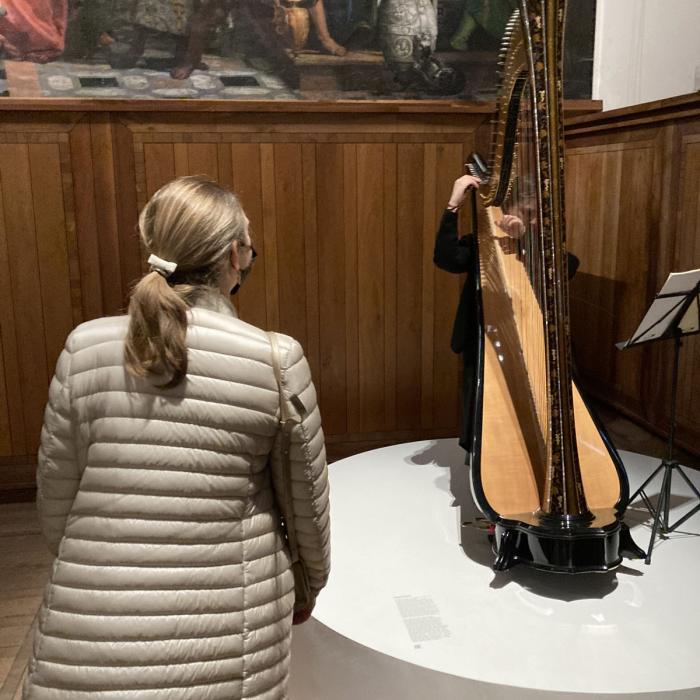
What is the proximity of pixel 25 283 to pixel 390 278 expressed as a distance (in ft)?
6.71

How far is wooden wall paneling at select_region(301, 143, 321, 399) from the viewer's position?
4449mm

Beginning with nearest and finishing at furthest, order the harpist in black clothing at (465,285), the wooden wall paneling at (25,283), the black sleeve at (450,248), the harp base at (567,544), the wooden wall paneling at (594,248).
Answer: the harp base at (567,544) < the harpist in black clothing at (465,285) < the black sleeve at (450,248) < the wooden wall paneling at (25,283) < the wooden wall paneling at (594,248)

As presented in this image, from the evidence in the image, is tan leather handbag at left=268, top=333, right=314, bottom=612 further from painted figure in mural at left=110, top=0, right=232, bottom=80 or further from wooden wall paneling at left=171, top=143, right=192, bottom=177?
painted figure in mural at left=110, top=0, right=232, bottom=80

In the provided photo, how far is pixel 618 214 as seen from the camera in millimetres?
4336

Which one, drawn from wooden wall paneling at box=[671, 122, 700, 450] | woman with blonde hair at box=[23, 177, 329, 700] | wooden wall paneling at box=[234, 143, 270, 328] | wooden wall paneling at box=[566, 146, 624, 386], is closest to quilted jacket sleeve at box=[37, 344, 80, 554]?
woman with blonde hair at box=[23, 177, 329, 700]

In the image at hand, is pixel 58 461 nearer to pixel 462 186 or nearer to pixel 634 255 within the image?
pixel 462 186

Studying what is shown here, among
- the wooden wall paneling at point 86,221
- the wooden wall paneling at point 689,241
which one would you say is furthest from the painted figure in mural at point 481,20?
the wooden wall paneling at point 86,221

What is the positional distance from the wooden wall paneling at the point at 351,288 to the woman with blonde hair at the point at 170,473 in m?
3.09

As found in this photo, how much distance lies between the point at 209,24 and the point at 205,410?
362 cm


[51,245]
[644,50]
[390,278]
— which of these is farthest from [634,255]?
[51,245]

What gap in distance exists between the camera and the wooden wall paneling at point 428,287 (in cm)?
455

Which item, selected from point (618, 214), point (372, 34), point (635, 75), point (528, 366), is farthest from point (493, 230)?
point (635, 75)

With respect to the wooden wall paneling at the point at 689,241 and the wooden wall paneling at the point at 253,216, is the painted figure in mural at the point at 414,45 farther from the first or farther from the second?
the wooden wall paneling at the point at 689,241

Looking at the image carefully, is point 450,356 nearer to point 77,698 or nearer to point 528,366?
point 528,366
